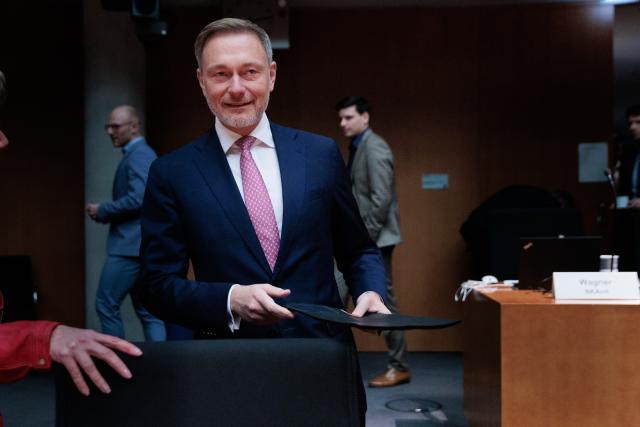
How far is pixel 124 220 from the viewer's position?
14.6ft

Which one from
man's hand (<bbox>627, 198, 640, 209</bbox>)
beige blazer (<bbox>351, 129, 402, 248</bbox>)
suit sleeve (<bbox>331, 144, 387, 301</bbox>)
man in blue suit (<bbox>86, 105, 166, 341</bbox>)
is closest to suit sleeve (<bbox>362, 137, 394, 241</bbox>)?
beige blazer (<bbox>351, 129, 402, 248</bbox>)

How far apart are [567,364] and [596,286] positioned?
305mm

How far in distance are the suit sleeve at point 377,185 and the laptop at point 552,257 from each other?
1.49 m

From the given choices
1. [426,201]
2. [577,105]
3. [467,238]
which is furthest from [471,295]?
[577,105]

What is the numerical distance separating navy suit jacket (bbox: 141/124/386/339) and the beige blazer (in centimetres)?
308

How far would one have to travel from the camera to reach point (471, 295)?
3701 mm

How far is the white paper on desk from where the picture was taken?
6.16 metres

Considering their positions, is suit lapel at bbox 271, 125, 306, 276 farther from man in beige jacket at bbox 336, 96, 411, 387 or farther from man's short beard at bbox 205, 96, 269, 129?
man in beige jacket at bbox 336, 96, 411, 387

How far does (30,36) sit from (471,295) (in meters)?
4.35

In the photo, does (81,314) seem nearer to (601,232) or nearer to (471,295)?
(471,295)

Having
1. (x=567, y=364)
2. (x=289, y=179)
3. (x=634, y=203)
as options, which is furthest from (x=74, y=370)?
(x=634, y=203)

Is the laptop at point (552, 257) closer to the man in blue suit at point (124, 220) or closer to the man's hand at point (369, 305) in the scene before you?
the man's hand at point (369, 305)

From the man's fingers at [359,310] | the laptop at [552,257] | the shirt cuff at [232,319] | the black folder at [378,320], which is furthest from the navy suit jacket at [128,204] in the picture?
the black folder at [378,320]

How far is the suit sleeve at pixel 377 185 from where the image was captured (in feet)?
15.4
